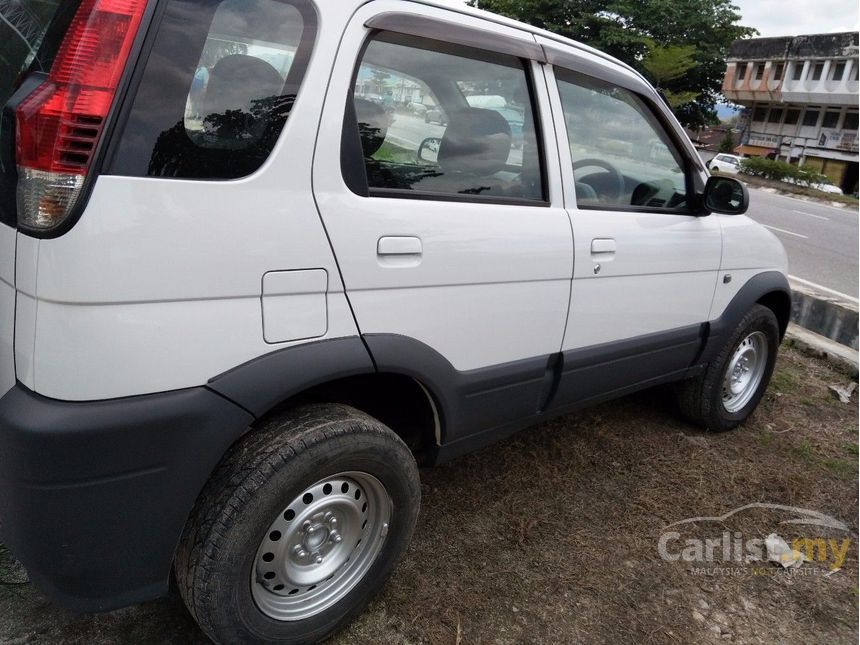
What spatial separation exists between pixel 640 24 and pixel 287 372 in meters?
33.8

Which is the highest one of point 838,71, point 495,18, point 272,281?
point 838,71

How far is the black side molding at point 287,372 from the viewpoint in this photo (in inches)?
64.1

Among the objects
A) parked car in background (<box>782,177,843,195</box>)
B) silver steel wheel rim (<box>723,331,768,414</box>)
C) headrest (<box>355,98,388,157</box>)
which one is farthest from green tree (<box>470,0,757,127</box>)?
headrest (<box>355,98,388,157</box>)

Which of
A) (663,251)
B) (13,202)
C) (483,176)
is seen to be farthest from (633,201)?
(13,202)

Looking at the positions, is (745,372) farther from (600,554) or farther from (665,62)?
(665,62)

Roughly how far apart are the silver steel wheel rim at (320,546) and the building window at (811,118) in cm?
5412

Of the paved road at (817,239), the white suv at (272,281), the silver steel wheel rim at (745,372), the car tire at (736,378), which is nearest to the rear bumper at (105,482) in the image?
the white suv at (272,281)

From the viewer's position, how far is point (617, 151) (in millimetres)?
2824

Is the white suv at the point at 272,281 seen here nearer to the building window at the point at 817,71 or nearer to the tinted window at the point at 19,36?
the tinted window at the point at 19,36

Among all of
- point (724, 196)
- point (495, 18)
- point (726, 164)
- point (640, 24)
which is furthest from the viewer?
point (726, 164)

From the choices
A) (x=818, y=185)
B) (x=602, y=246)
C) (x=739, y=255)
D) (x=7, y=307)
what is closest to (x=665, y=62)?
(x=818, y=185)

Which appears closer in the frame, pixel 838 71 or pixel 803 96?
pixel 838 71

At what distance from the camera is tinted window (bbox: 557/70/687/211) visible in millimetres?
2570

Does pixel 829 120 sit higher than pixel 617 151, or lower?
higher
